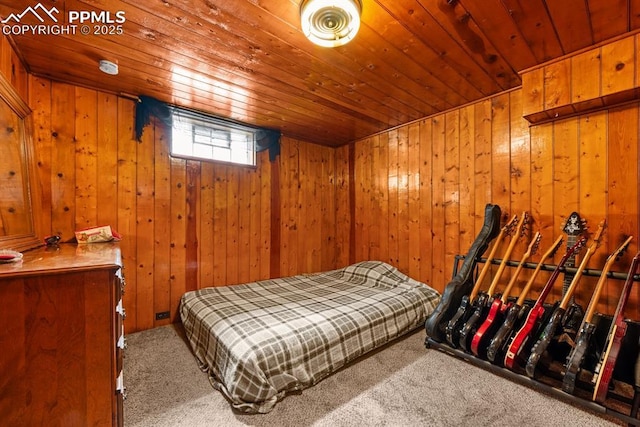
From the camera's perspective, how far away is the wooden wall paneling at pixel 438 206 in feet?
9.38

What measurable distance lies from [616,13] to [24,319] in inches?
125

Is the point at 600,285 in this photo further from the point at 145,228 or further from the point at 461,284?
the point at 145,228

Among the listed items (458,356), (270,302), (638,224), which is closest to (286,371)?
(270,302)

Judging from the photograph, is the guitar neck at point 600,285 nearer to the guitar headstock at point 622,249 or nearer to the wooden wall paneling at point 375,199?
the guitar headstock at point 622,249

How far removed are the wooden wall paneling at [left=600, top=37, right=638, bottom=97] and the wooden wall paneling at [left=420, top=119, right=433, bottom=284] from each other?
1.39 m

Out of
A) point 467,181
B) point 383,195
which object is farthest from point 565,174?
point 383,195

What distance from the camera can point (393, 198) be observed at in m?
3.37

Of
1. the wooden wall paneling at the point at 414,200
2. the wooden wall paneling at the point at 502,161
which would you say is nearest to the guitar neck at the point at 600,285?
the wooden wall paneling at the point at 502,161

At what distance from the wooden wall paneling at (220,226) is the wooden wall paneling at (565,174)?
3.16 meters

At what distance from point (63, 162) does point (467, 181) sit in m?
3.70

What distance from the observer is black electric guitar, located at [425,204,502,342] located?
82.7 inches

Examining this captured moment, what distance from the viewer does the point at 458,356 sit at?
1.99 m

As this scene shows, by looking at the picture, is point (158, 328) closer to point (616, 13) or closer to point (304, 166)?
point (304, 166)

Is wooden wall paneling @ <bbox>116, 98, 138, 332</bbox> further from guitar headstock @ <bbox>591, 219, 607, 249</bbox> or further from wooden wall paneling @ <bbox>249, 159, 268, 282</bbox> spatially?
guitar headstock @ <bbox>591, 219, 607, 249</bbox>
